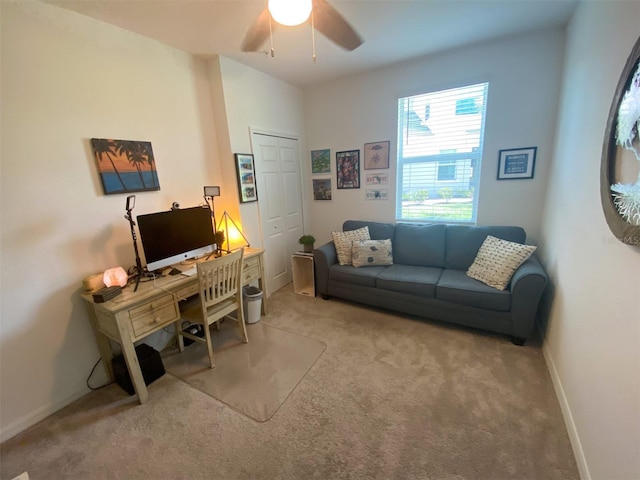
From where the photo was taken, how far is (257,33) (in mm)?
1597

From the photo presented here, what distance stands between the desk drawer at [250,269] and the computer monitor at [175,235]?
382 mm

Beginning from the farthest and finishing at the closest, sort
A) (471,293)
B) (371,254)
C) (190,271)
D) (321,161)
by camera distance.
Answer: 1. (321,161)
2. (371,254)
3. (471,293)
4. (190,271)

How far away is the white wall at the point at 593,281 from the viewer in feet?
3.42

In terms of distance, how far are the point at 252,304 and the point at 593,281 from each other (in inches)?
102

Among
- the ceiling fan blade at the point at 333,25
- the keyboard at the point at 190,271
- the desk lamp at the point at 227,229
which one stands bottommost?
the keyboard at the point at 190,271

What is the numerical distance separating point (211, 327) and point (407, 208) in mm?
2709

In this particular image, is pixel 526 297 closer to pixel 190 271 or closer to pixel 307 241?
pixel 307 241

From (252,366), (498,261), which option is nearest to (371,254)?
(498,261)

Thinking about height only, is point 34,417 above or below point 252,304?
below

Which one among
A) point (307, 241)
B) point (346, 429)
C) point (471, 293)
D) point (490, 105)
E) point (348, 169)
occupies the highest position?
point (490, 105)

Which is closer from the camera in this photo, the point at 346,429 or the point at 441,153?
the point at 346,429

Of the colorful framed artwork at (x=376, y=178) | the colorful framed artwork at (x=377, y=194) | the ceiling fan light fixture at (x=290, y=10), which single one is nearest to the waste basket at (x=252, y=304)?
the colorful framed artwork at (x=377, y=194)

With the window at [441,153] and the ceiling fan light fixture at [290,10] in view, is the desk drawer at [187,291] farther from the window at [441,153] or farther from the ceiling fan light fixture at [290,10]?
the window at [441,153]

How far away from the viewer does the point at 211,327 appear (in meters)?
2.73
